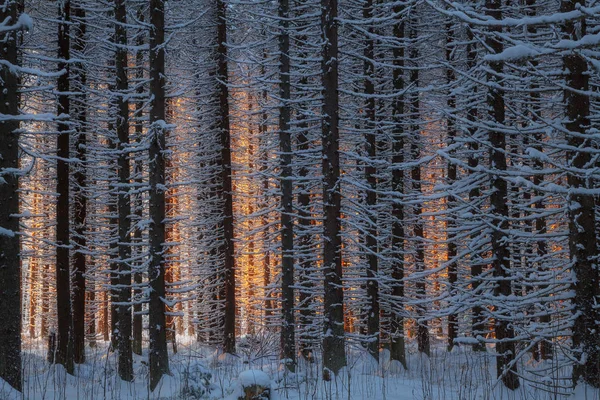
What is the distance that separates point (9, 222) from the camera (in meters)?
A: 8.02

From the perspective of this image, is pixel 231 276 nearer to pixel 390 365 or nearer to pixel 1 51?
pixel 390 365

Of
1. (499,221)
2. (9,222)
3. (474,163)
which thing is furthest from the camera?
(474,163)

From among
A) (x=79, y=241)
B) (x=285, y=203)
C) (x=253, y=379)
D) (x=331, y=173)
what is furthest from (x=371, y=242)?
(x=79, y=241)

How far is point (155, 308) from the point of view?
10.7 m

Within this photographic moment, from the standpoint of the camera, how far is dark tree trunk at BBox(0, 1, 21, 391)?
25.5 ft

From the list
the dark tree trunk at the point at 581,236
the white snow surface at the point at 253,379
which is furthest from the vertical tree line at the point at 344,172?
the white snow surface at the point at 253,379

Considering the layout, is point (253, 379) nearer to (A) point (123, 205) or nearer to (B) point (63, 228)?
(A) point (123, 205)

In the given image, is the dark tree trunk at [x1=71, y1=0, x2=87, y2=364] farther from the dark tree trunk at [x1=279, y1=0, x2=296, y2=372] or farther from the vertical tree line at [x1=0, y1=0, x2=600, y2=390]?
the dark tree trunk at [x1=279, y1=0, x2=296, y2=372]

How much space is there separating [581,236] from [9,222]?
8.69m

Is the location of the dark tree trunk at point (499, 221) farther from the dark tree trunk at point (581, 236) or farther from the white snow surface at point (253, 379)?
the white snow surface at point (253, 379)

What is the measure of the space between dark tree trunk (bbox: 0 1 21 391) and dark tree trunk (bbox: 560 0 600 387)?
829cm

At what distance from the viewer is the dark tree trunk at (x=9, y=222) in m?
7.76

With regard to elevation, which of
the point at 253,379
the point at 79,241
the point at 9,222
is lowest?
the point at 253,379

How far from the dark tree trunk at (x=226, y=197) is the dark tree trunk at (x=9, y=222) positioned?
7856 millimetres
